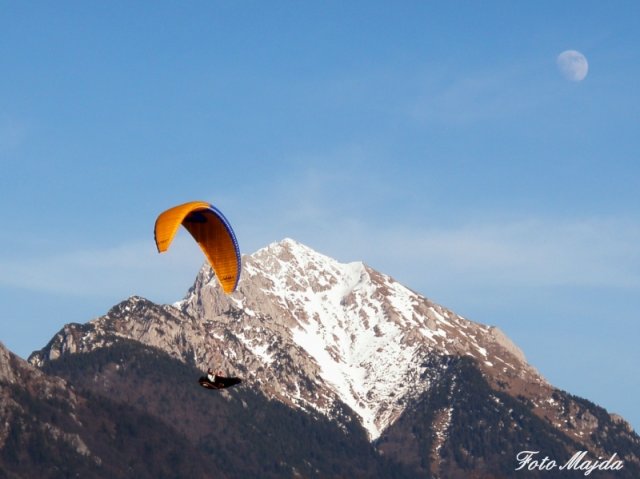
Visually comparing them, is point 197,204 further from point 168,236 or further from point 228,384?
point 228,384

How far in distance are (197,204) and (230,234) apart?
17.3 feet

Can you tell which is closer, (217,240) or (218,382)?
(218,382)

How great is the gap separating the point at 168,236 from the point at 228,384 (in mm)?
10242

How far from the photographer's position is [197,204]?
3861 inches

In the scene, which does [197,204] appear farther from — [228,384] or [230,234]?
[228,384]

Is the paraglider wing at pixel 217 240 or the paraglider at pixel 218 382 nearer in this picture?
the paraglider at pixel 218 382

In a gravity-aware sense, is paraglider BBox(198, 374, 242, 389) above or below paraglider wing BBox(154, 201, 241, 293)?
below

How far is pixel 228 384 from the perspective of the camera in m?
91.6

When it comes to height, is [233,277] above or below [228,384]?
above

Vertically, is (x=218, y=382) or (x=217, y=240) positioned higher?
(x=217, y=240)

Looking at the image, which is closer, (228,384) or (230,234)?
(228,384)

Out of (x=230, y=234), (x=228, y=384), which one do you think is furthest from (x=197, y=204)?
(x=228, y=384)

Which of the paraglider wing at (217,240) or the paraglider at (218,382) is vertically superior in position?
the paraglider wing at (217,240)

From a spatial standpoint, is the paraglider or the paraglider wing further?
the paraglider wing
